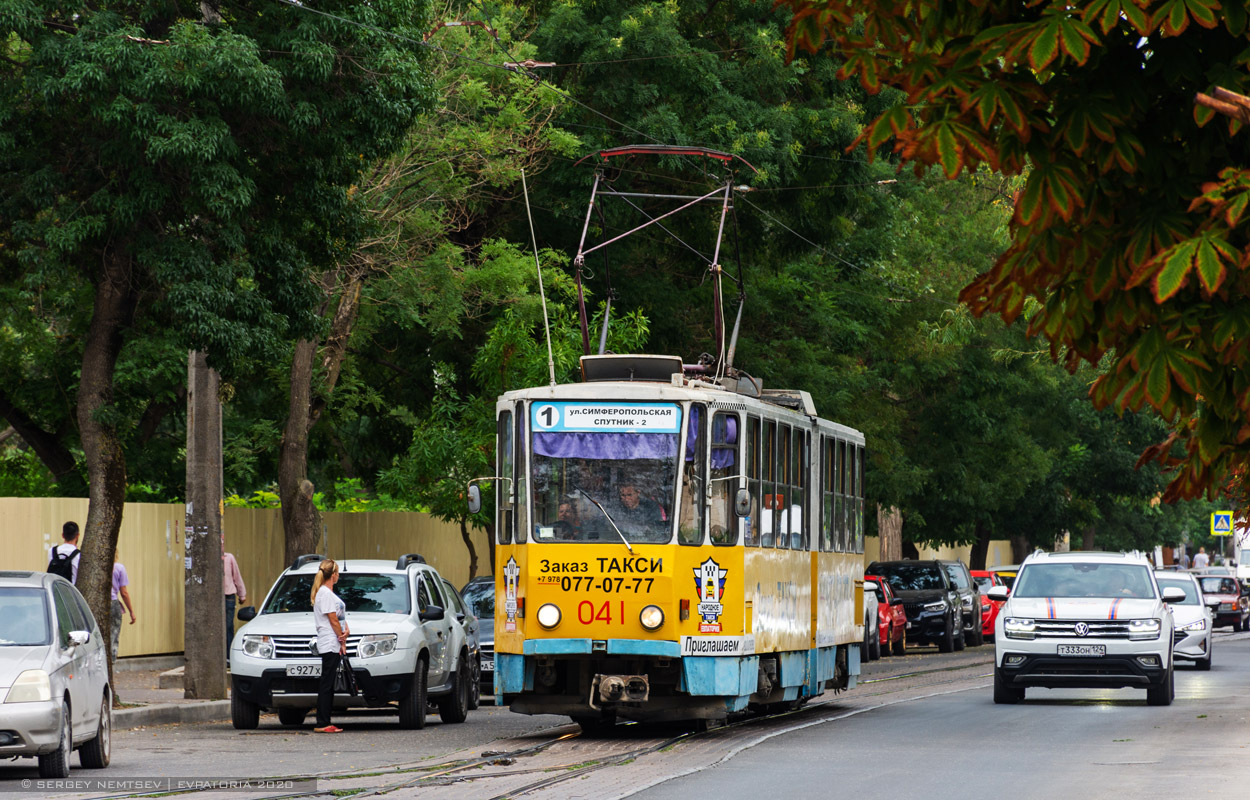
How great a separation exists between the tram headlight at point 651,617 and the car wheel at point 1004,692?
6.30 m

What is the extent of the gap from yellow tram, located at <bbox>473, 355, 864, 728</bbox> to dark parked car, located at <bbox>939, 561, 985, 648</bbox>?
2434 centimetres

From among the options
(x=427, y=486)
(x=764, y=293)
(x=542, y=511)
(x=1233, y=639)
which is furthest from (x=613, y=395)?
(x=1233, y=639)

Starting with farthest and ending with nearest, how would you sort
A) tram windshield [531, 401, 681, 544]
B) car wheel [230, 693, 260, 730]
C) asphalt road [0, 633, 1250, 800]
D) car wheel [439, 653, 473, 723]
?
car wheel [439, 653, 473, 723] → car wheel [230, 693, 260, 730] → tram windshield [531, 401, 681, 544] → asphalt road [0, 633, 1250, 800]

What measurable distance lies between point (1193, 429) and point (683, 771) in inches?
347

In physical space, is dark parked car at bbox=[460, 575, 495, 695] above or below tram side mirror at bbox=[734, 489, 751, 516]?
below

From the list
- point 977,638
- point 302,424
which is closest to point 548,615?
point 302,424

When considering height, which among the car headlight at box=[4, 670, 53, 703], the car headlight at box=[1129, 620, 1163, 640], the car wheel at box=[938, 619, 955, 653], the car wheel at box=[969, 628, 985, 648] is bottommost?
the car wheel at box=[969, 628, 985, 648]

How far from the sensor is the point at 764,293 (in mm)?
33688

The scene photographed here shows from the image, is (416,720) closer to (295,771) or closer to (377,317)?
(295,771)

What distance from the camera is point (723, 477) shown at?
17375mm

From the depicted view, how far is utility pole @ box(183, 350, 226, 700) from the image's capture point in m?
21.7

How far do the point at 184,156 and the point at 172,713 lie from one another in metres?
6.23

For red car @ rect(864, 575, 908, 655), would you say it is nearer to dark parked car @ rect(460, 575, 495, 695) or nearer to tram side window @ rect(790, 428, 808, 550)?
dark parked car @ rect(460, 575, 495, 695)

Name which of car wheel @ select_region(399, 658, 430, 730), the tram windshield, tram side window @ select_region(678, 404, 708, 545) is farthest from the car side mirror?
tram side window @ select_region(678, 404, 708, 545)
